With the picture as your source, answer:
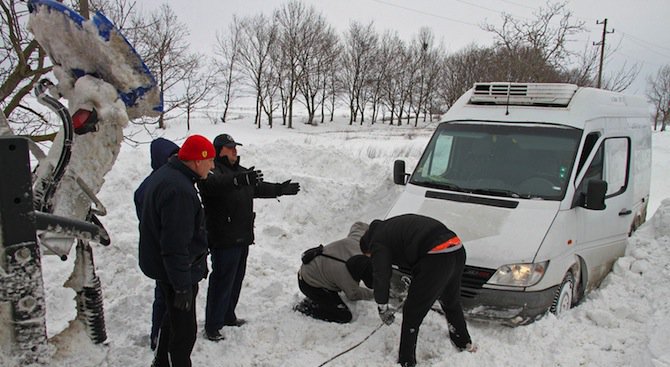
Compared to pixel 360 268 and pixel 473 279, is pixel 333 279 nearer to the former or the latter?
pixel 360 268

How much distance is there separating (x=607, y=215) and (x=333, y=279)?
328 centimetres

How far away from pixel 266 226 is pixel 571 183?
4.99 m

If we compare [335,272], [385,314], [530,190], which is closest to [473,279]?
[385,314]

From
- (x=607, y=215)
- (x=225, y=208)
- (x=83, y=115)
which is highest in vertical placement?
(x=83, y=115)

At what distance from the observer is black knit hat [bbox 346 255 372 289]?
16.2 ft

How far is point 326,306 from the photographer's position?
509 cm

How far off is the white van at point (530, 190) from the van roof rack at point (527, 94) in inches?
0.5

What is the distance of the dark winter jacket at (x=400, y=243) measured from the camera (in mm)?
4039

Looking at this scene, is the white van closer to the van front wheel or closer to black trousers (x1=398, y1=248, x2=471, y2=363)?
the van front wheel

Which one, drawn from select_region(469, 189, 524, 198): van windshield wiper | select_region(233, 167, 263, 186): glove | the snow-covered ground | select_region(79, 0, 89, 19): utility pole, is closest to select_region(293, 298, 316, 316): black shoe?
the snow-covered ground

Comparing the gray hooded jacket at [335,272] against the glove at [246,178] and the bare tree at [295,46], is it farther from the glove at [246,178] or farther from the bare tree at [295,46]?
the bare tree at [295,46]

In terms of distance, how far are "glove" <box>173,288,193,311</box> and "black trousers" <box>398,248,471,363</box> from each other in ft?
5.80

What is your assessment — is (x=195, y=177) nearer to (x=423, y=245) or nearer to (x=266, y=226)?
(x=423, y=245)

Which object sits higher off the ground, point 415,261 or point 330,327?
point 415,261
